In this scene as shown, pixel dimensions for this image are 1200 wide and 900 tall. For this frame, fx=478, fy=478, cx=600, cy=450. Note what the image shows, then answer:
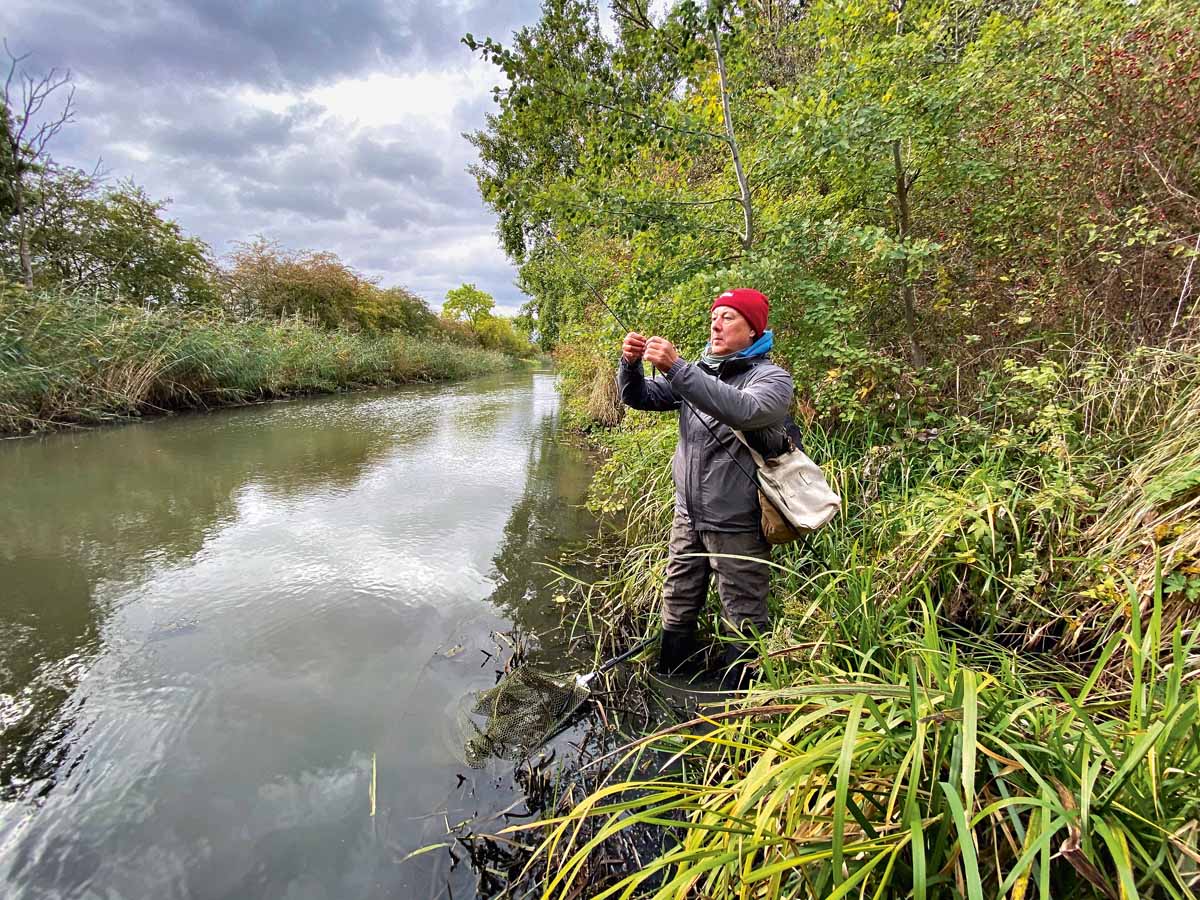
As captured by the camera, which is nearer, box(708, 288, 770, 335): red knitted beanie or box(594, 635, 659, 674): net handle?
box(708, 288, 770, 335): red knitted beanie

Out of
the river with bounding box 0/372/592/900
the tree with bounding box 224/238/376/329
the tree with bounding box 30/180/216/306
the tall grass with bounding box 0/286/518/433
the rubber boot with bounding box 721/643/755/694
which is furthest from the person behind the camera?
the tree with bounding box 224/238/376/329

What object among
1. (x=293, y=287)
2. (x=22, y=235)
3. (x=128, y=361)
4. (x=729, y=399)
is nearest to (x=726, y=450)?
(x=729, y=399)

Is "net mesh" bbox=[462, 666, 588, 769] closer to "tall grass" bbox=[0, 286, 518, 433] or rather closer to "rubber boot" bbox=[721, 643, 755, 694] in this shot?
"rubber boot" bbox=[721, 643, 755, 694]

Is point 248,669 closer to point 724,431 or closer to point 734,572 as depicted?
point 734,572

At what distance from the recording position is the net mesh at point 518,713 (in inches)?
82.3

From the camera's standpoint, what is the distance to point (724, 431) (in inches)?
82.0

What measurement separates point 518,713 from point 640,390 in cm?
164

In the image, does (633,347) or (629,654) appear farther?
(629,654)

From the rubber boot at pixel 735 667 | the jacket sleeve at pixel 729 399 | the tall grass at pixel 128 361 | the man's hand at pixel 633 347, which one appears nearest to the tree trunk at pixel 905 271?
the jacket sleeve at pixel 729 399

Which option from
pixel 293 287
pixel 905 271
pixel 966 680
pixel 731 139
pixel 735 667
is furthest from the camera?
pixel 293 287

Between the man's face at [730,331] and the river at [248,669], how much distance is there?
205 cm

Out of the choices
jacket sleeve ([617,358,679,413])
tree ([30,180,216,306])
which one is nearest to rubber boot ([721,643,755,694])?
jacket sleeve ([617,358,679,413])

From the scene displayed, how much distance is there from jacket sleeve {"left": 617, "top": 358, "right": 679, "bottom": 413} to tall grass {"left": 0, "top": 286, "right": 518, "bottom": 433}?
33.7ft

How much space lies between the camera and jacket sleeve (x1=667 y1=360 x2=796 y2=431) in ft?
6.01
